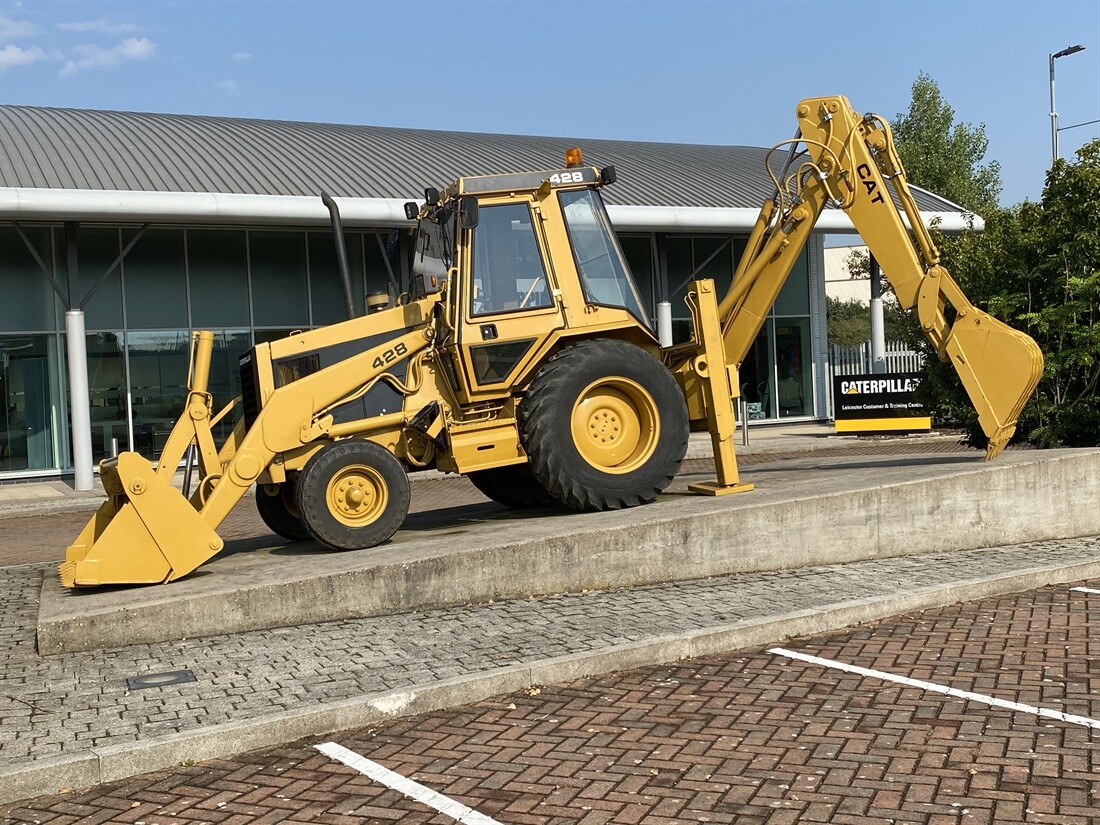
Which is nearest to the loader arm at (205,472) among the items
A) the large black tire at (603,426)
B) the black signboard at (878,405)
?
the large black tire at (603,426)

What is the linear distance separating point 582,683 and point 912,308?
19.3 ft

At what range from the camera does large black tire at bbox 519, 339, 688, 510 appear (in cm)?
981

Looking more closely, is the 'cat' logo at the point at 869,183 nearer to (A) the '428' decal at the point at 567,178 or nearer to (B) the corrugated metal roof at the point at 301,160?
(A) the '428' decal at the point at 567,178

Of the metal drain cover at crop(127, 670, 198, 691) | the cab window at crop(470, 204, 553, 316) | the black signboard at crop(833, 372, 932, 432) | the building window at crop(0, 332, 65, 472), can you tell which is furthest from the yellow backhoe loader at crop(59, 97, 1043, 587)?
the black signboard at crop(833, 372, 932, 432)

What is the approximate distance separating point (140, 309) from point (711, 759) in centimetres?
2152

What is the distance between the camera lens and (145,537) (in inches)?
337

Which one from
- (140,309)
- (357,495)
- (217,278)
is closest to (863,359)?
(217,278)

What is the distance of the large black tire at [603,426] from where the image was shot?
32.2ft

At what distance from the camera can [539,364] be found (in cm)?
1019

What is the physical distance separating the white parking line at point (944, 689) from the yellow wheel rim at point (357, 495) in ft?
11.1

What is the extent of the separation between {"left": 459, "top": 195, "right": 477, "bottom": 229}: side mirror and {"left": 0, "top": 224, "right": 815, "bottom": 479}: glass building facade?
41.1 feet

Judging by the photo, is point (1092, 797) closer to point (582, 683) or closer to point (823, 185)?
point (582, 683)

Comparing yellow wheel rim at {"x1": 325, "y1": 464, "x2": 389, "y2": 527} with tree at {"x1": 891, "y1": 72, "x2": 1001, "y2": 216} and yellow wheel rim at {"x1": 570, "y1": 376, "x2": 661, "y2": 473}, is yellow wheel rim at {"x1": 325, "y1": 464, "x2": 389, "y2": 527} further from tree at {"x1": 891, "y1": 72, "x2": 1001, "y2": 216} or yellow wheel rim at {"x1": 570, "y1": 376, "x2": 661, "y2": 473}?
tree at {"x1": 891, "y1": 72, "x2": 1001, "y2": 216}

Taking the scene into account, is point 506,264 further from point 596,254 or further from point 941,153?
point 941,153
